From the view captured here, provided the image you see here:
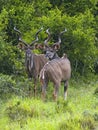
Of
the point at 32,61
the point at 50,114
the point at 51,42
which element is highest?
the point at 51,42

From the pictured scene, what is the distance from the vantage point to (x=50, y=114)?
9.62 m

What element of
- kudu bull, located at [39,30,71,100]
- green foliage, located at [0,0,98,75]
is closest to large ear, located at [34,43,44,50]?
green foliage, located at [0,0,98,75]

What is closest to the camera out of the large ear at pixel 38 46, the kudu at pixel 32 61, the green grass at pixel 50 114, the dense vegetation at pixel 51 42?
the green grass at pixel 50 114

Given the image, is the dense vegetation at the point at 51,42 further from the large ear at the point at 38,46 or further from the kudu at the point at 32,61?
the large ear at the point at 38,46

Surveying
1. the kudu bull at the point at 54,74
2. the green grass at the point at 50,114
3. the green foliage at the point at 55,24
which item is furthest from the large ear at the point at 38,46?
the green grass at the point at 50,114

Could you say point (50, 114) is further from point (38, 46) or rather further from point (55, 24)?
point (55, 24)

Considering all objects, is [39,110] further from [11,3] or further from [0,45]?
[11,3]

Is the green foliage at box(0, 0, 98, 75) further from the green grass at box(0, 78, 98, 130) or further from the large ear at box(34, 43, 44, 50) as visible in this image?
the green grass at box(0, 78, 98, 130)

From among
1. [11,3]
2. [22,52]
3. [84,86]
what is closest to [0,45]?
[22,52]

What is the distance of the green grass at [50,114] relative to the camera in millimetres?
8086

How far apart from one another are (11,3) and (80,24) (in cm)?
249

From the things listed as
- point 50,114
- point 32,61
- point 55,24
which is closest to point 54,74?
point 32,61

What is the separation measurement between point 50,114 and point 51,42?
5.67 meters

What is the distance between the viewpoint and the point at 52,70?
1177cm
